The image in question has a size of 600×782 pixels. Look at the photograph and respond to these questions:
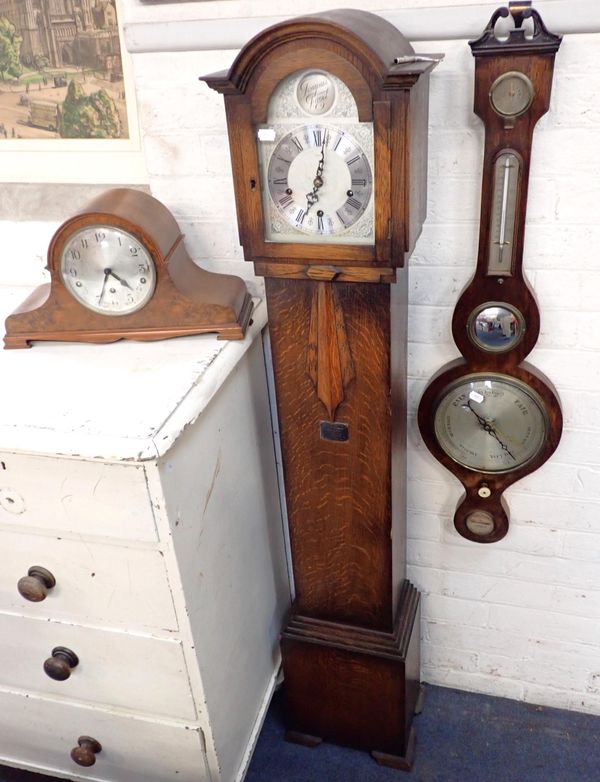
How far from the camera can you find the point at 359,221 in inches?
42.9

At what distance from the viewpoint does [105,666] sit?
4.26ft

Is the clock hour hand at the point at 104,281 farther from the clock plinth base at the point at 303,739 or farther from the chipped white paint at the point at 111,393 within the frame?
the clock plinth base at the point at 303,739

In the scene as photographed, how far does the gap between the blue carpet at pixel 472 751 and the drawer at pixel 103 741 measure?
0.97ft

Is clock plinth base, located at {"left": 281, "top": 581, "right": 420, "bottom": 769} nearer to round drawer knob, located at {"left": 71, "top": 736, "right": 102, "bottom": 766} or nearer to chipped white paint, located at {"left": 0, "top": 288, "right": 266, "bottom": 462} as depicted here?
round drawer knob, located at {"left": 71, "top": 736, "right": 102, "bottom": 766}

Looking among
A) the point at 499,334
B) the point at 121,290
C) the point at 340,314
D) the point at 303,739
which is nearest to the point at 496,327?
the point at 499,334

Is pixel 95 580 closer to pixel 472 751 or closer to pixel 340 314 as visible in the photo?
pixel 340 314

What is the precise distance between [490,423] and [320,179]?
59 cm

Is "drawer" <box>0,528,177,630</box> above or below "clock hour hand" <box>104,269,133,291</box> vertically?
below

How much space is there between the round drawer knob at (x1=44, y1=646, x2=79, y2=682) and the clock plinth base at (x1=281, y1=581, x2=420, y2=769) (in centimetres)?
44

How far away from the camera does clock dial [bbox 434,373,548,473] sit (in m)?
1.37

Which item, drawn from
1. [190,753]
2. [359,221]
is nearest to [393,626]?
[190,753]

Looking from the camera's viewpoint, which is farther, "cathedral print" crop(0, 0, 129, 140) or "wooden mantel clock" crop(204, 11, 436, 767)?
"cathedral print" crop(0, 0, 129, 140)

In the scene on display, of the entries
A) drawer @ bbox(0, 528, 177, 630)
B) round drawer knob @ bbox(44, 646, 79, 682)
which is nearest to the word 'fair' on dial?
drawer @ bbox(0, 528, 177, 630)

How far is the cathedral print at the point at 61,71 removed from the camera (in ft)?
4.53
